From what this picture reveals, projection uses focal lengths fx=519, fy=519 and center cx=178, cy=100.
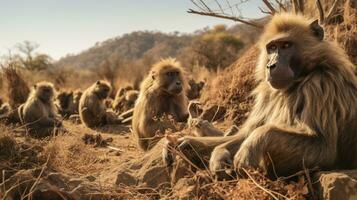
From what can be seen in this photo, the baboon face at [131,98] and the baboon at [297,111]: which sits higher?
the baboon at [297,111]

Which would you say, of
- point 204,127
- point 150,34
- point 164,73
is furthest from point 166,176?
point 150,34

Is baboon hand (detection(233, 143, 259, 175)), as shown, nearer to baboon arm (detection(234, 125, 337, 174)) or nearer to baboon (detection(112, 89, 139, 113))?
baboon arm (detection(234, 125, 337, 174))

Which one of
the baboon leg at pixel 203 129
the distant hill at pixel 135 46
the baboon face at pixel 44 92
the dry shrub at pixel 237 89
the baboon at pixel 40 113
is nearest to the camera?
the baboon leg at pixel 203 129

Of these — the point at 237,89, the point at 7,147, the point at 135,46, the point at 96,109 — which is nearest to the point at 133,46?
the point at 135,46

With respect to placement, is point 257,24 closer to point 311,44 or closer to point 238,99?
point 238,99

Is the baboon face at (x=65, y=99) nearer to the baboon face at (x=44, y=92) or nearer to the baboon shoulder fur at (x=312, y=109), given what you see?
the baboon face at (x=44, y=92)

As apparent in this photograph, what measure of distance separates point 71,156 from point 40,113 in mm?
5073

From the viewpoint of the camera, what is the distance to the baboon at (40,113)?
11.6m

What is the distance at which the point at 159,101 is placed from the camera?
25.8 ft

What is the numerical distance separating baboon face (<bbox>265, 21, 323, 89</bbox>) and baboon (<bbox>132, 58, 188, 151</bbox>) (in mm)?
3456

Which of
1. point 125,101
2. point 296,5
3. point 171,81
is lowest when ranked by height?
point 125,101

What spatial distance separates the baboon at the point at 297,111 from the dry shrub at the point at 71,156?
7.32 ft

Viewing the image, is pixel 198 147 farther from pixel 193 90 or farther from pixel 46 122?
pixel 193 90

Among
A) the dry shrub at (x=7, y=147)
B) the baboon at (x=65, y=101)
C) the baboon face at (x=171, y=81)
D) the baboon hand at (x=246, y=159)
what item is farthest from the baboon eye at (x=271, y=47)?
the baboon at (x=65, y=101)
